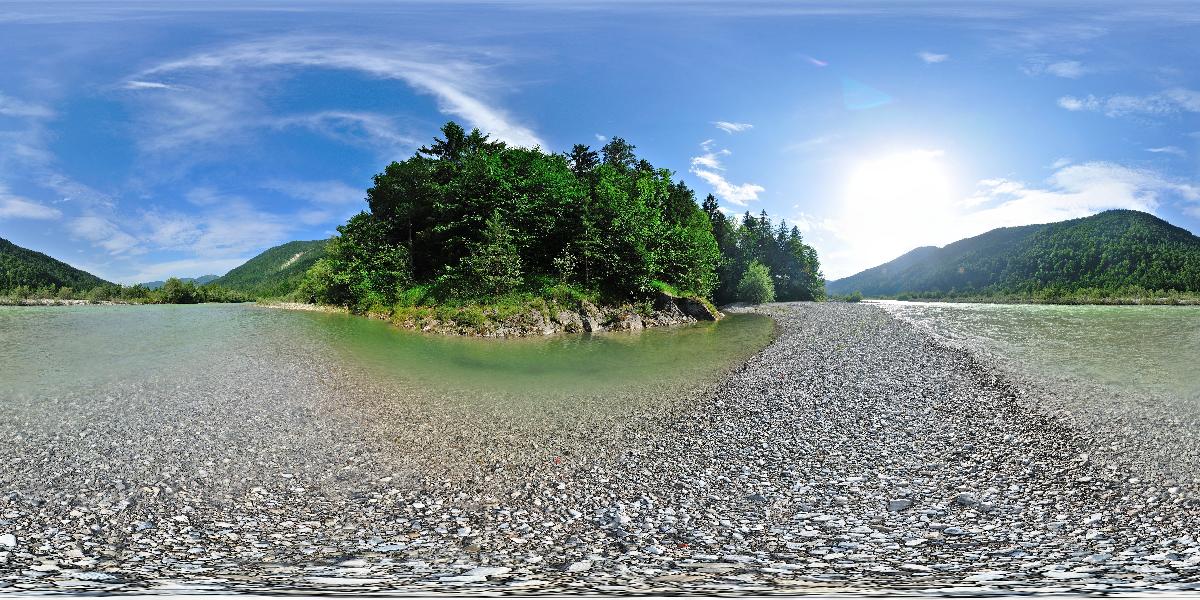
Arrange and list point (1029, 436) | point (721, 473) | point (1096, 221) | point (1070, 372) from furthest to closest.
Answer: point (1096, 221) → point (1070, 372) → point (1029, 436) → point (721, 473)

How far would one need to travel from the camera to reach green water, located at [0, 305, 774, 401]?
14812mm

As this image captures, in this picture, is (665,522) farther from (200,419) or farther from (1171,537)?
(200,419)

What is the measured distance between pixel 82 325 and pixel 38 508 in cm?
3443

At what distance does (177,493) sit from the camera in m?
7.12

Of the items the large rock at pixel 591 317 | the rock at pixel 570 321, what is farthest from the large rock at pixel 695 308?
the rock at pixel 570 321

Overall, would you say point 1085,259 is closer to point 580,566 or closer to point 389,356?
point 389,356

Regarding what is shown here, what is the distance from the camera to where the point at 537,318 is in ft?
97.6

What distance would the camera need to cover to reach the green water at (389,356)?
14.8 metres

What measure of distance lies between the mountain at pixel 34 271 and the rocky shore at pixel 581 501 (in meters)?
127

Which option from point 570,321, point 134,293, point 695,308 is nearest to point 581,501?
point 570,321

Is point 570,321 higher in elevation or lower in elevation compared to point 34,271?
lower

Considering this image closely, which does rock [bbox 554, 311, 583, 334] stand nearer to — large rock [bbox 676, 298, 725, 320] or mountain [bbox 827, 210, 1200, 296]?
large rock [bbox 676, 298, 725, 320]

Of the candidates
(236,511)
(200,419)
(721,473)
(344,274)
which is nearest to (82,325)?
(344,274)

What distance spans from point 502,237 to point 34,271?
12576cm
